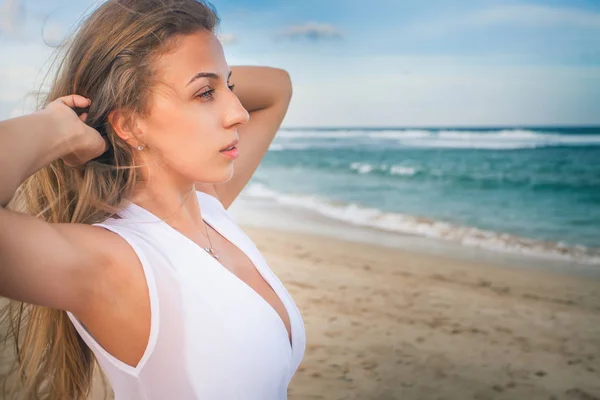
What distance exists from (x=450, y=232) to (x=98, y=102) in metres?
8.12

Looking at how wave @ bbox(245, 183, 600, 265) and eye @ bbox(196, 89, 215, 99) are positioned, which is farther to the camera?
wave @ bbox(245, 183, 600, 265)

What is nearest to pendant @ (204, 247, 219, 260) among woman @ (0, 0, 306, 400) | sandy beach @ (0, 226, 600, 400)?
woman @ (0, 0, 306, 400)

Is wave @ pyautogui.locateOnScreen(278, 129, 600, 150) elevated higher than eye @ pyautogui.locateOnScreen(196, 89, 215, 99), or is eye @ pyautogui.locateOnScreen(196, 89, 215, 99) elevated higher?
eye @ pyautogui.locateOnScreen(196, 89, 215, 99)

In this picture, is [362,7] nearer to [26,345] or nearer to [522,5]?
[522,5]

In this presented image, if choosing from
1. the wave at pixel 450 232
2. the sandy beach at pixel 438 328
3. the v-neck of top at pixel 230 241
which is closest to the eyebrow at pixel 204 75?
the v-neck of top at pixel 230 241

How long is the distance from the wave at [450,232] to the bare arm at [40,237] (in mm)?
7052

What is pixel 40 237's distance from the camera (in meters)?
1.05

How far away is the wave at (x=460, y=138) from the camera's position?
17.8m

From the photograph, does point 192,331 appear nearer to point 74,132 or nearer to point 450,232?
point 74,132

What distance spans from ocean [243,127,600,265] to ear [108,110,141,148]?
690 centimetres

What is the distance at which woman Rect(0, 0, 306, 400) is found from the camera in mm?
1205

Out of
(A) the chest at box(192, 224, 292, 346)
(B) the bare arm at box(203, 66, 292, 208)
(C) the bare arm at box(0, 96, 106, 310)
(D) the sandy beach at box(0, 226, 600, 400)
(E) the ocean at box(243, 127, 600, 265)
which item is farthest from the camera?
(E) the ocean at box(243, 127, 600, 265)

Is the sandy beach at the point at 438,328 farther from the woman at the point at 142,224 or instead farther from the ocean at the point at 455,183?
the woman at the point at 142,224

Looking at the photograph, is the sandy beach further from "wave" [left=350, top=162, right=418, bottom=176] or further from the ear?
"wave" [left=350, top=162, right=418, bottom=176]
